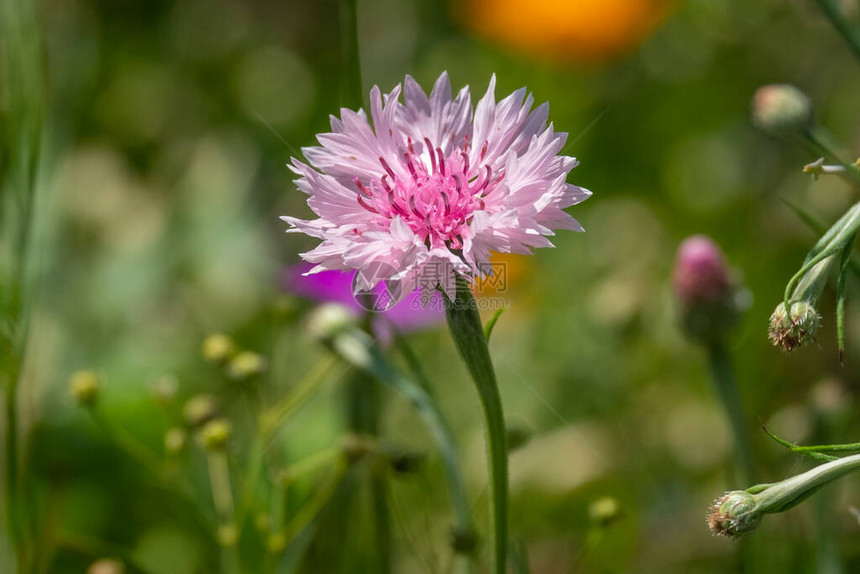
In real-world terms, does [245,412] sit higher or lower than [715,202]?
lower

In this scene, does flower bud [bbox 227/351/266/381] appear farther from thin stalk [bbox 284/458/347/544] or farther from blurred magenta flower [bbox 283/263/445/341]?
Result: blurred magenta flower [bbox 283/263/445/341]

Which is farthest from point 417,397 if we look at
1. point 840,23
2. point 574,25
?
point 574,25

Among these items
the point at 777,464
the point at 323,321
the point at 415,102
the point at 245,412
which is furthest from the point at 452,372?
the point at 415,102

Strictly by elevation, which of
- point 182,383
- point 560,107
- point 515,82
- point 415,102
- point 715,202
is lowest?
point 415,102

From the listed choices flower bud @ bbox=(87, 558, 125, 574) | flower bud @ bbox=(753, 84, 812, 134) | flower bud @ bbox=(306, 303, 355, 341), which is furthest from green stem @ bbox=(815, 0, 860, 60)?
flower bud @ bbox=(87, 558, 125, 574)

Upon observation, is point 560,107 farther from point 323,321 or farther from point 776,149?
point 323,321

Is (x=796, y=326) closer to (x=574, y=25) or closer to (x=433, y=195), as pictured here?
(x=433, y=195)

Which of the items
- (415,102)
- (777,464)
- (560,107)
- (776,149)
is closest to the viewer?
(415,102)
